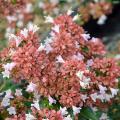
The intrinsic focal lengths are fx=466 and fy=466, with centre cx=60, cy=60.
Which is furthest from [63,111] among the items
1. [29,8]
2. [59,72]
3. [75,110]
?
[29,8]

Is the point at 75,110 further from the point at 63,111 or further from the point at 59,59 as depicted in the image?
the point at 59,59

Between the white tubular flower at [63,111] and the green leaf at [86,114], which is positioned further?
the green leaf at [86,114]

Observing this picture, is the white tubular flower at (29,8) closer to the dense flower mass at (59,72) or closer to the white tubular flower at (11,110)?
the dense flower mass at (59,72)

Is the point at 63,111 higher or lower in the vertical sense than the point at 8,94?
lower

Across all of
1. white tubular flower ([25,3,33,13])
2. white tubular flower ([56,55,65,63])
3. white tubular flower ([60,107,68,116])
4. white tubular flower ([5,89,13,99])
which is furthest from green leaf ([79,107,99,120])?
white tubular flower ([25,3,33,13])

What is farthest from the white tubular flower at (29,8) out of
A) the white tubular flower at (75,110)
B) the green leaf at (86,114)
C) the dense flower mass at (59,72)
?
the white tubular flower at (75,110)

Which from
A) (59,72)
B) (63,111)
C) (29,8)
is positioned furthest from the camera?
(29,8)

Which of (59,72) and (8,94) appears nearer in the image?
(59,72)

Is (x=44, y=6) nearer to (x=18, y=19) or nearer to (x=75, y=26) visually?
(x=18, y=19)
